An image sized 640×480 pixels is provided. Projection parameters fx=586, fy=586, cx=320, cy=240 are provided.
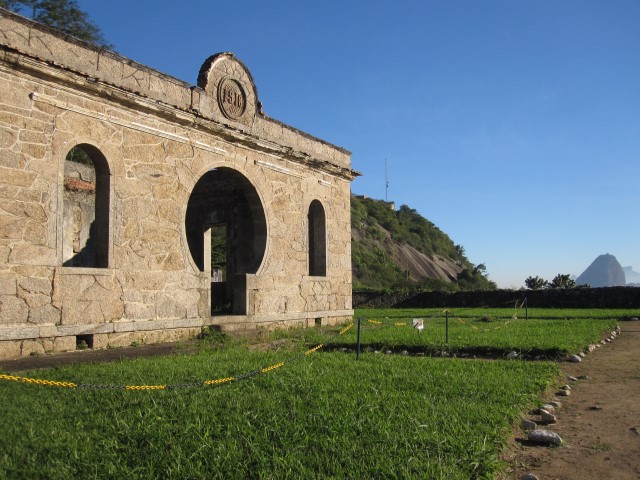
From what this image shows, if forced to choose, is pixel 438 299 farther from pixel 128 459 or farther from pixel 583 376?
pixel 128 459

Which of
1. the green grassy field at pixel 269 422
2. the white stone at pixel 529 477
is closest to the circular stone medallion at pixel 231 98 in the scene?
the green grassy field at pixel 269 422

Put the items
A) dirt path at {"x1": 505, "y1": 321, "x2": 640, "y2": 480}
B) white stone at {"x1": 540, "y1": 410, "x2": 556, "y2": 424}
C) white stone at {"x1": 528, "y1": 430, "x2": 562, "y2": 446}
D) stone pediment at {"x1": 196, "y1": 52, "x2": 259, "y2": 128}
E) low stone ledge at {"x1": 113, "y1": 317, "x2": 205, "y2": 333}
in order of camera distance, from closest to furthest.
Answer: dirt path at {"x1": 505, "y1": 321, "x2": 640, "y2": 480}
white stone at {"x1": 528, "y1": 430, "x2": 562, "y2": 446}
white stone at {"x1": 540, "y1": 410, "x2": 556, "y2": 424}
low stone ledge at {"x1": 113, "y1": 317, "x2": 205, "y2": 333}
stone pediment at {"x1": 196, "y1": 52, "x2": 259, "y2": 128}

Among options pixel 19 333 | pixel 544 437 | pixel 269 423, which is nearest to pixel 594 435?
pixel 544 437

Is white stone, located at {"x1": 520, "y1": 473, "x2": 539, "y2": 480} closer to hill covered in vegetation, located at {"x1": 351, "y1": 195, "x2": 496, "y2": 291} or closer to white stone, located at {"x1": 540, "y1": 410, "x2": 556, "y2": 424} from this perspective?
white stone, located at {"x1": 540, "y1": 410, "x2": 556, "y2": 424}

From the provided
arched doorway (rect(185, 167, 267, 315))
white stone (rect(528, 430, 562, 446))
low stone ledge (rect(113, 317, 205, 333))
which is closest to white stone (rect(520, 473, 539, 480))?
white stone (rect(528, 430, 562, 446))

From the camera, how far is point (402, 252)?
65875 mm

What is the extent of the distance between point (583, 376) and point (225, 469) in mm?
5725

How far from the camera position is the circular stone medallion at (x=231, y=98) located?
1237 centimetres

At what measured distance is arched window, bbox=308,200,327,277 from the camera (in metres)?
15.3

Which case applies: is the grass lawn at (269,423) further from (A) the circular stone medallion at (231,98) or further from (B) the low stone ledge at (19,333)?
(A) the circular stone medallion at (231,98)

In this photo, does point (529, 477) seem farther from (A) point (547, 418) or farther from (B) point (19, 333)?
(B) point (19, 333)

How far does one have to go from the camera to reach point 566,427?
519cm

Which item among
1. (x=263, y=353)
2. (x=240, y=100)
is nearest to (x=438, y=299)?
(x=240, y=100)

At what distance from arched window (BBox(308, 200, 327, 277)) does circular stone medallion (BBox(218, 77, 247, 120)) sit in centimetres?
359
